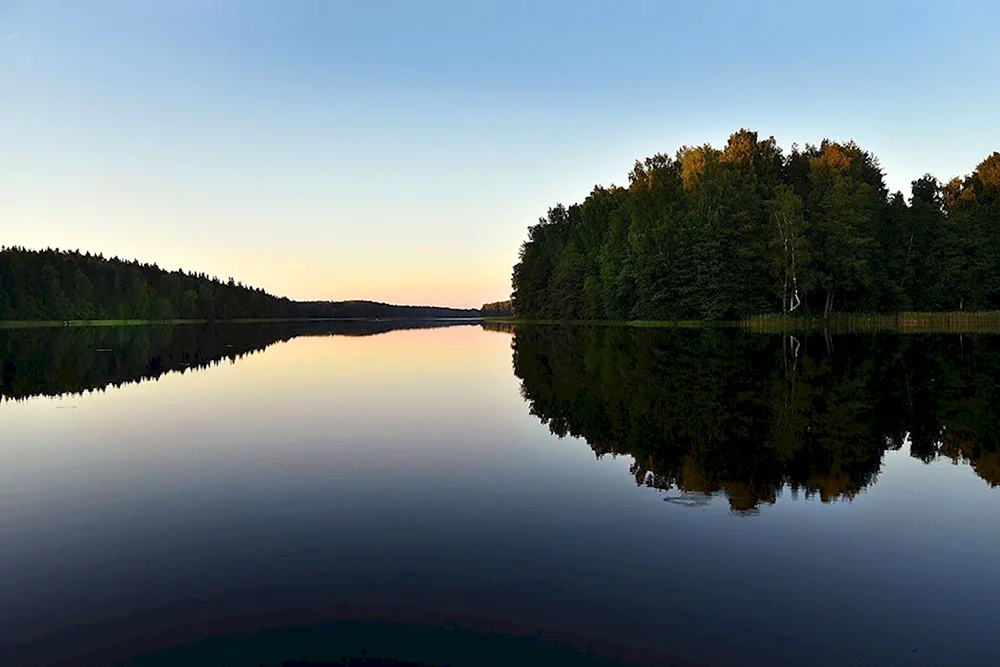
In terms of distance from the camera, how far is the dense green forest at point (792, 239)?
93.2 m

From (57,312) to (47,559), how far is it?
668 ft

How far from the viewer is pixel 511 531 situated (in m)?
11.8

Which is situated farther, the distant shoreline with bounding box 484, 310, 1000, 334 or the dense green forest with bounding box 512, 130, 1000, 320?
the dense green forest with bounding box 512, 130, 1000, 320

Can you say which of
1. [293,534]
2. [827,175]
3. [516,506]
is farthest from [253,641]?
[827,175]

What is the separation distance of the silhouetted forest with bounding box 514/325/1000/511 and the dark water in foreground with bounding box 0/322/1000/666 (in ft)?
0.54

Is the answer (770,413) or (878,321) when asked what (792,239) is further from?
(770,413)

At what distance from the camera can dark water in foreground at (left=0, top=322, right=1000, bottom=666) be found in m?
7.99

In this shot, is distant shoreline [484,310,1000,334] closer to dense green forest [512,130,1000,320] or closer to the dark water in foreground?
dense green forest [512,130,1000,320]

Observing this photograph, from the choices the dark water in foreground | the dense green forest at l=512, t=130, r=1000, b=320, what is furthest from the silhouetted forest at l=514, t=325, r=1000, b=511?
the dense green forest at l=512, t=130, r=1000, b=320

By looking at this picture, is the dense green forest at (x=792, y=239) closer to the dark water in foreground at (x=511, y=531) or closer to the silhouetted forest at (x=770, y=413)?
the silhouetted forest at (x=770, y=413)

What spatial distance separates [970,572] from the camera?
10008 millimetres

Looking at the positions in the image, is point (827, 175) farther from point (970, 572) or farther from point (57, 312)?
point (57, 312)

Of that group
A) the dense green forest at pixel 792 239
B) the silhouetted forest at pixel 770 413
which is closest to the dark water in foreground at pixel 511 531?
the silhouetted forest at pixel 770 413

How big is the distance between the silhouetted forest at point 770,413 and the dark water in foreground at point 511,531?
164 millimetres
